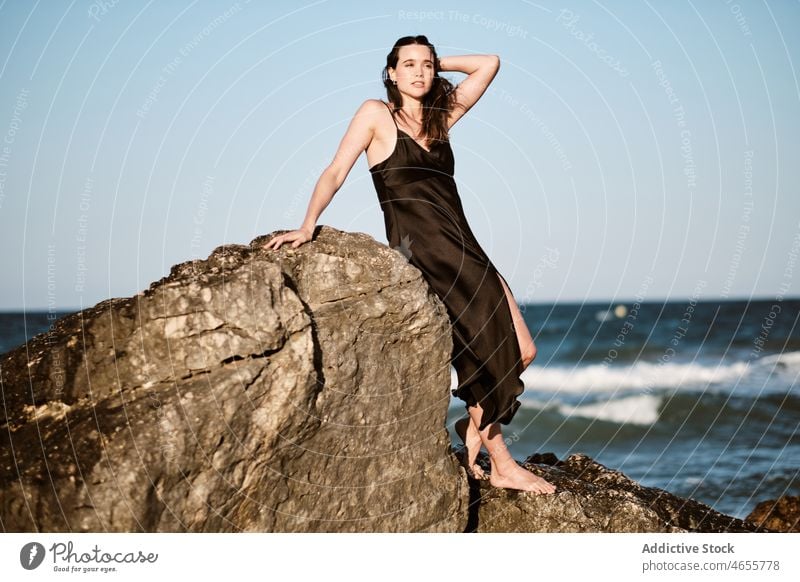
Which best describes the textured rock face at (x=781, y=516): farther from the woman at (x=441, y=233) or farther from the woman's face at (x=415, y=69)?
the woman's face at (x=415, y=69)

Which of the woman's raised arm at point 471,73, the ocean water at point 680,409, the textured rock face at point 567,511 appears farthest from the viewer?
the ocean water at point 680,409

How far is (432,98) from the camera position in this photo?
619 centimetres

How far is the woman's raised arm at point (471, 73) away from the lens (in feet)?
20.8

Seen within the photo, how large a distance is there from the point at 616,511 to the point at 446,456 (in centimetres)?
134

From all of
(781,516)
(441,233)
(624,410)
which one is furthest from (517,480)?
(624,410)

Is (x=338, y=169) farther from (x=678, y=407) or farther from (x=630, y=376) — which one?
(x=630, y=376)

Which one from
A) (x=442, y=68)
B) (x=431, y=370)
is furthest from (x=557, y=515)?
(x=442, y=68)

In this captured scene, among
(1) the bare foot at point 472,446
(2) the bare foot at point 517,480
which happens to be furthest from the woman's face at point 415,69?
(2) the bare foot at point 517,480

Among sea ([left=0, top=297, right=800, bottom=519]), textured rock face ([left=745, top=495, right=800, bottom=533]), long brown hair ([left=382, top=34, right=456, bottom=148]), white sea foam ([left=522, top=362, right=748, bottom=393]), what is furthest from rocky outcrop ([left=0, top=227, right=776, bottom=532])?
white sea foam ([left=522, top=362, right=748, bottom=393])

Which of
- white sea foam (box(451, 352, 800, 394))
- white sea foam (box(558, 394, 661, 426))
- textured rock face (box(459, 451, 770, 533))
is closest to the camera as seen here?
textured rock face (box(459, 451, 770, 533))

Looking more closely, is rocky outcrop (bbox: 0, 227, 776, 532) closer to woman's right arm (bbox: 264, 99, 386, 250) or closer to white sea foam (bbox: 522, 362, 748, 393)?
woman's right arm (bbox: 264, 99, 386, 250)

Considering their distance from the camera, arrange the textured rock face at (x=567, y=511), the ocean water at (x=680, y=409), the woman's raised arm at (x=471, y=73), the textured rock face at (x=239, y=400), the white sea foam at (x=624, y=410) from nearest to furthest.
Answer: the textured rock face at (x=239, y=400)
the textured rock face at (x=567, y=511)
the woman's raised arm at (x=471, y=73)
the ocean water at (x=680, y=409)
the white sea foam at (x=624, y=410)

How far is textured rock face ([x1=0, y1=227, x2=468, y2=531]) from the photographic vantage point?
4305mm

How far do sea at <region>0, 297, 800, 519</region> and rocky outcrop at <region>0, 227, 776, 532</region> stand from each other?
167 inches
